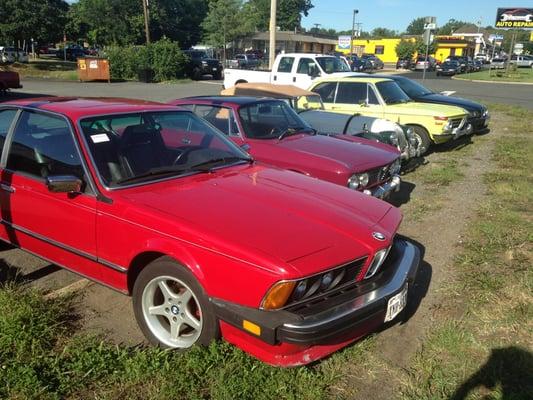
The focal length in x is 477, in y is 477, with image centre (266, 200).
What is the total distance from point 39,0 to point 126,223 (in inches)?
1743

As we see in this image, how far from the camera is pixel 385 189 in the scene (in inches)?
220

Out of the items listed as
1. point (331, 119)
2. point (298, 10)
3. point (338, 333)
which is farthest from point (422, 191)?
point (298, 10)

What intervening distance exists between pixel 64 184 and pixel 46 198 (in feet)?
1.50

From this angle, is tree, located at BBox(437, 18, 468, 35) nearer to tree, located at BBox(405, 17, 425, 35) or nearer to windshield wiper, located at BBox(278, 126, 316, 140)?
tree, located at BBox(405, 17, 425, 35)

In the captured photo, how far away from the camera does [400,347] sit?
3246 mm

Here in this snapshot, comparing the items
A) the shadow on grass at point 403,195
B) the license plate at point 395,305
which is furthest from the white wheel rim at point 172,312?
the shadow on grass at point 403,195

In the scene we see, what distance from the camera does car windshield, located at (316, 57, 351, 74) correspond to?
15.0 meters

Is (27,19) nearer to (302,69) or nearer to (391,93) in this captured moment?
(302,69)

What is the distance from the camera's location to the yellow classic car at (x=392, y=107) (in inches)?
379

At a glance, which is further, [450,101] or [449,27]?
[449,27]

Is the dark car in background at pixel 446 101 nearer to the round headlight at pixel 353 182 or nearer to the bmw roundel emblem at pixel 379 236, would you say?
the round headlight at pixel 353 182

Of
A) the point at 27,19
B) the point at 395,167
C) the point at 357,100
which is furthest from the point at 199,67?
the point at 395,167

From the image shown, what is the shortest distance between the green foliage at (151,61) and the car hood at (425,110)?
23381 mm

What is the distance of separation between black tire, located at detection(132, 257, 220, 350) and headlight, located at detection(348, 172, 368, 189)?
8.65ft
